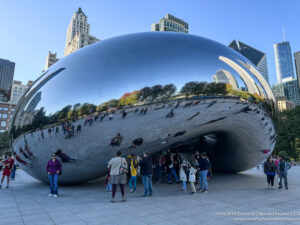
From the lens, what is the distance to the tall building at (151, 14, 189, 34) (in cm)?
14825

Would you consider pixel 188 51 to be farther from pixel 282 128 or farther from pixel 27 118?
pixel 282 128

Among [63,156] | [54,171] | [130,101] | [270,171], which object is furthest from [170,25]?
[54,171]

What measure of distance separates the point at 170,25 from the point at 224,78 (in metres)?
156

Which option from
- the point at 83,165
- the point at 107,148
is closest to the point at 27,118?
the point at 83,165

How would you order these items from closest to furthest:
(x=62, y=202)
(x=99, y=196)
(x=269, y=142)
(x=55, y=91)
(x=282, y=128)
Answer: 1. (x=62, y=202)
2. (x=99, y=196)
3. (x=55, y=91)
4. (x=269, y=142)
5. (x=282, y=128)

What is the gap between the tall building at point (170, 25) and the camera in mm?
148250

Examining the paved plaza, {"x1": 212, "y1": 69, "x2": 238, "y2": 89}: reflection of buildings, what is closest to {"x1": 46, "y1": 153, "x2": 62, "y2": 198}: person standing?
the paved plaza

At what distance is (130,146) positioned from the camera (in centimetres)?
688

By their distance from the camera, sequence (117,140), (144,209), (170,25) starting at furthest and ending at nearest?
(170,25)
(117,140)
(144,209)

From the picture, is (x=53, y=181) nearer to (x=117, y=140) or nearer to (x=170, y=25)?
(x=117, y=140)

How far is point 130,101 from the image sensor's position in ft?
20.5

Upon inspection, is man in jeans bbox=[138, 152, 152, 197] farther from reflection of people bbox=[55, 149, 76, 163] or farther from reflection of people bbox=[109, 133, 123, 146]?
reflection of people bbox=[55, 149, 76, 163]

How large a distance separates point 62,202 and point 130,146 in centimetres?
243

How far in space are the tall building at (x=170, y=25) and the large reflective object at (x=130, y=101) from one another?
14872cm
